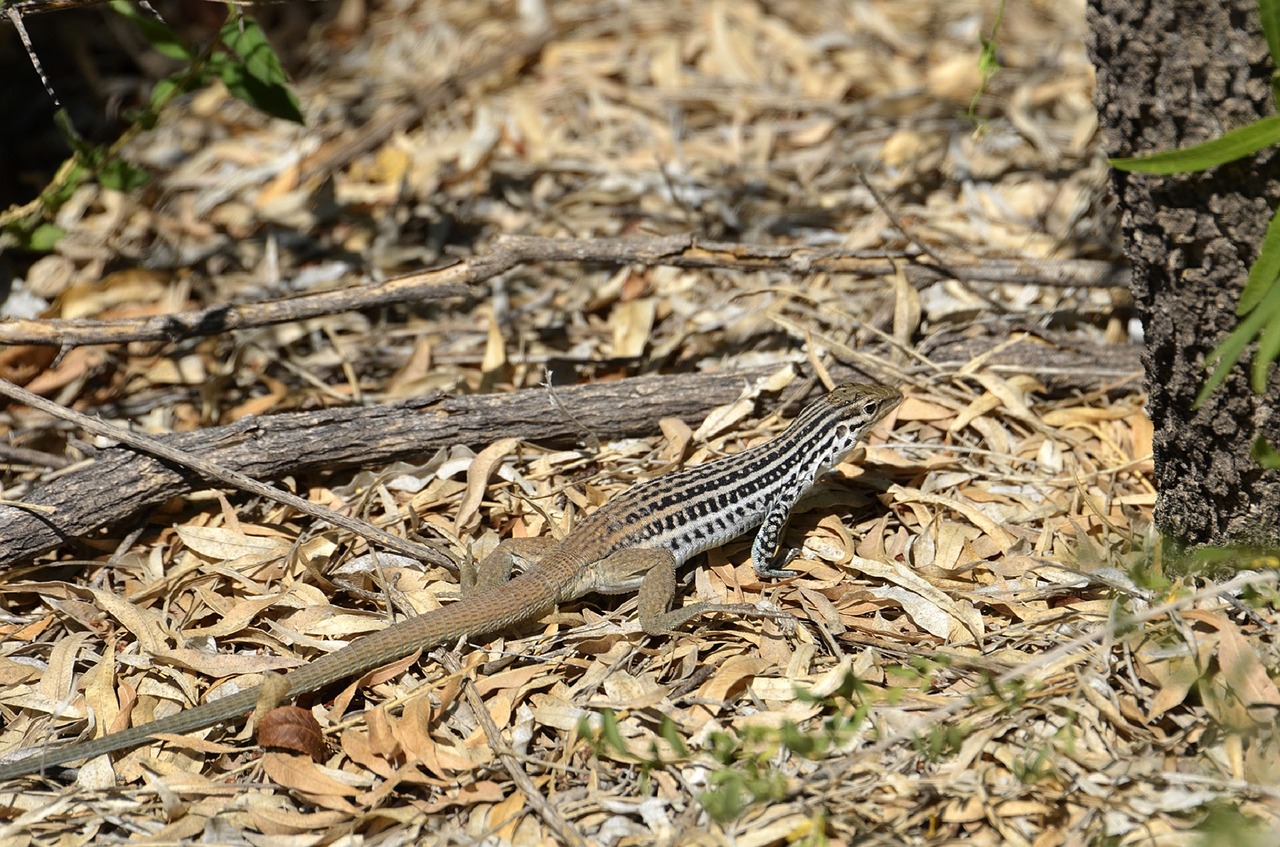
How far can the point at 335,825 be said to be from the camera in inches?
138

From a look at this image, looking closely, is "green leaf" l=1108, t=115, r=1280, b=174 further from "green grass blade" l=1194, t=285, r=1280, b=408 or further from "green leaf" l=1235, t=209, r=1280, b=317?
"green grass blade" l=1194, t=285, r=1280, b=408

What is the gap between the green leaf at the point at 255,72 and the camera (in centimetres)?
490

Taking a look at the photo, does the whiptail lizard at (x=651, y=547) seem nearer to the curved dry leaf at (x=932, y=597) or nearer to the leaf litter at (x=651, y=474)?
the leaf litter at (x=651, y=474)

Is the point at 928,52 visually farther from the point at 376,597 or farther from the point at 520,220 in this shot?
the point at 376,597

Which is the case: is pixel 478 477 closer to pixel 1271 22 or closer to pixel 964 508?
pixel 964 508

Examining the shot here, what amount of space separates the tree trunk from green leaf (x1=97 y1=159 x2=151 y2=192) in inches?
173

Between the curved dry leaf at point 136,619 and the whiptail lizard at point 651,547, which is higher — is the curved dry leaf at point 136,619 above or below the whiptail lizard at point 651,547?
above

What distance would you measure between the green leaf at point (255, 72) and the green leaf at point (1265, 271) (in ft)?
13.2

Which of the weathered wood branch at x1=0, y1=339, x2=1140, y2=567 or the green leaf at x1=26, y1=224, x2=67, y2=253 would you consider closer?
the weathered wood branch at x1=0, y1=339, x2=1140, y2=567

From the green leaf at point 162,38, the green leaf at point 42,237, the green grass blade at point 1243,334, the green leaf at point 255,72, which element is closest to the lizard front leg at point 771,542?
the green grass blade at point 1243,334

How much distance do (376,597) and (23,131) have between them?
490 centimetres

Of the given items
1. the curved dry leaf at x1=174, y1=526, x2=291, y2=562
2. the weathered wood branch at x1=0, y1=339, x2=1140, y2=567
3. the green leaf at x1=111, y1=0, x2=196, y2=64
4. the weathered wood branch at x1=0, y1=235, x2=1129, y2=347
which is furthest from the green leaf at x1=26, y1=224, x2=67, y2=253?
the curved dry leaf at x1=174, y1=526, x2=291, y2=562

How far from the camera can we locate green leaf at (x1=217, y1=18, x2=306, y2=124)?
16.1ft

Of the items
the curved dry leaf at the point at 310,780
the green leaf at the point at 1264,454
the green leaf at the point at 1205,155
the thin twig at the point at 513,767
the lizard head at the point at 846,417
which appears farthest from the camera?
the lizard head at the point at 846,417
